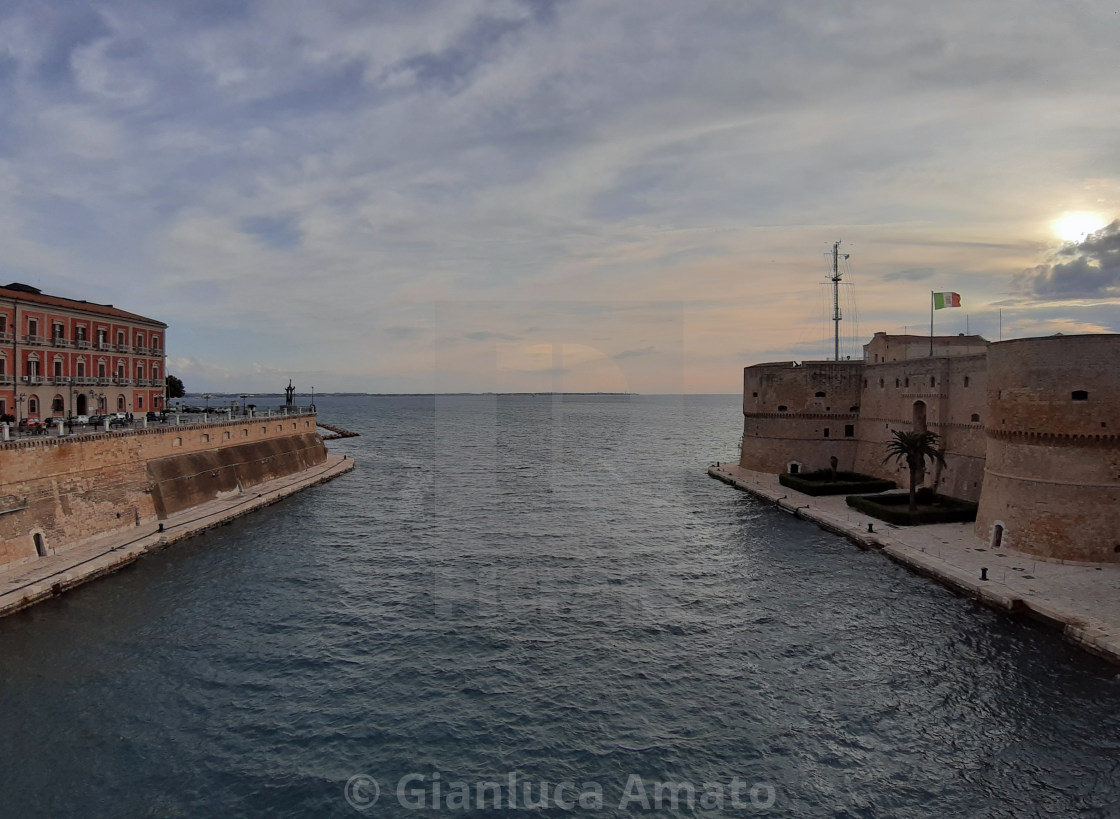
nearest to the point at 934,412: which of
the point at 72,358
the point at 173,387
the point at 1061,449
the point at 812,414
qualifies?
the point at 812,414

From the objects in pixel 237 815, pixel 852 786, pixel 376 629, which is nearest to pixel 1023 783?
pixel 852 786

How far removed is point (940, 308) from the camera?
132 feet

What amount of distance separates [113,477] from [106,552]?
18.4 feet

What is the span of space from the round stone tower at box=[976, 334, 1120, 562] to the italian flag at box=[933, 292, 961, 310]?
15.5m

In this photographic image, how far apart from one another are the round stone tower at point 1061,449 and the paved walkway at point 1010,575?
33.3 inches

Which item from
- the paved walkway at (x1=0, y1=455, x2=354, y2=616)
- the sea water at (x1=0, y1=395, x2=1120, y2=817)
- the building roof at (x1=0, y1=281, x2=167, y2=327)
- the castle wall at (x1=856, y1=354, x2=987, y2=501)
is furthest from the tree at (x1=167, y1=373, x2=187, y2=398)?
the castle wall at (x1=856, y1=354, x2=987, y2=501)

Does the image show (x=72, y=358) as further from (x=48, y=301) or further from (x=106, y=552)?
(x=106, y=552)

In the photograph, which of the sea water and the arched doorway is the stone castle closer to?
the arched doorway

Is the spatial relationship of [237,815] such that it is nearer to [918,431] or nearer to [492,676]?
[492,676]

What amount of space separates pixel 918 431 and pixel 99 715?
41.9m

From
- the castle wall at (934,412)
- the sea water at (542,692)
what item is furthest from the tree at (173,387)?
the castle wall at (934,412)

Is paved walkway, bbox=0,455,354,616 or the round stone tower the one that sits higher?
the round stone tower

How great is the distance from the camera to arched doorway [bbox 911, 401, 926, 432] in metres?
39.6

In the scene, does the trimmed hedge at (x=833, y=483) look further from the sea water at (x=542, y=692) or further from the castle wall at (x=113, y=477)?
the castle wall at (x=113, y=477)
